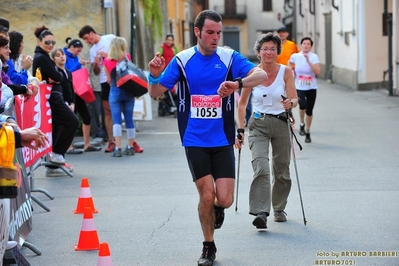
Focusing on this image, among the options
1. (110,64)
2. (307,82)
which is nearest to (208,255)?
(110,64)

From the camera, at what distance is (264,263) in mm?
7082

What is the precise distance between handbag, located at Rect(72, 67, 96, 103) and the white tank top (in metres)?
6.68

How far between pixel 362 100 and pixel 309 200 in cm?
1579

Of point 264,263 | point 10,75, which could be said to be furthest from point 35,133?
point 10,75

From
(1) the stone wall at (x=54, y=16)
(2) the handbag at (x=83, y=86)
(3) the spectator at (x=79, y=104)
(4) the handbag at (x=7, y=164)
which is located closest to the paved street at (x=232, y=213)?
(3) the spectator at (x=79, y=104)

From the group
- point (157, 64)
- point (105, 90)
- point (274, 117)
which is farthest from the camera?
point (105, 90)

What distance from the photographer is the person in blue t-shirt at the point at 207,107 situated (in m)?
7.05

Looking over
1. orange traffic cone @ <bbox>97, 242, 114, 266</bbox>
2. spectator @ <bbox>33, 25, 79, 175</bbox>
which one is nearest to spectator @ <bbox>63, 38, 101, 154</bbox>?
spectator @ <bbox>33, 25, 79, 175</bbox>

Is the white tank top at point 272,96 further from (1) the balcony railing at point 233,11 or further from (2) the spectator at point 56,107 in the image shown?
(1) the balcony railing at point 233,11

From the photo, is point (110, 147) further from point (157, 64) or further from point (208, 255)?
point (157, 64)

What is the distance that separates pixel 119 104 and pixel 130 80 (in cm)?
55

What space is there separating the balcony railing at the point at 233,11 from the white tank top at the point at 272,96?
75259mm

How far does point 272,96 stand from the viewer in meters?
8.87

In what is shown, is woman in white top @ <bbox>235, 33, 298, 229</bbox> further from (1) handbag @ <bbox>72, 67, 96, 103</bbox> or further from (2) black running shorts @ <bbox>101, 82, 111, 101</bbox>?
(2) black running shorts @ <bbox>101, 82, 111, 101</bbox>
